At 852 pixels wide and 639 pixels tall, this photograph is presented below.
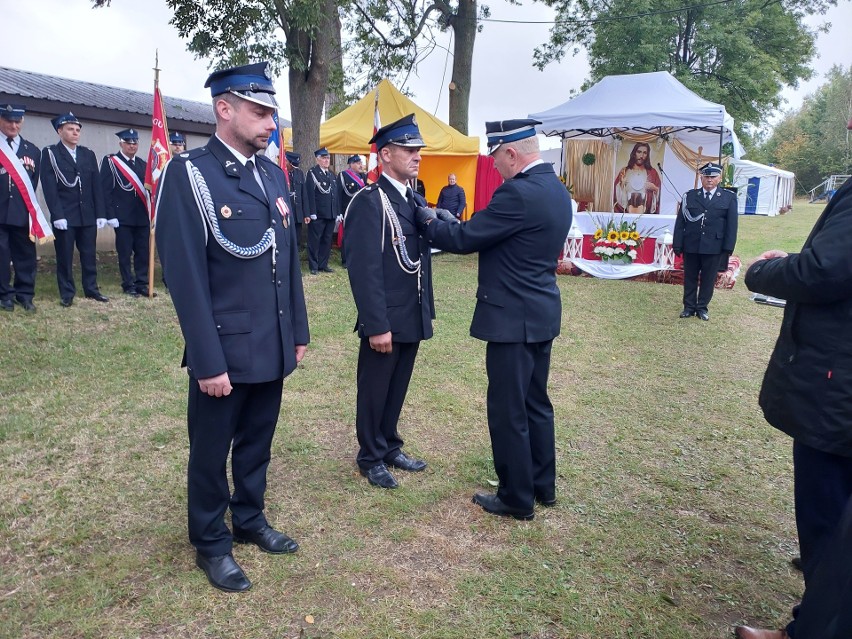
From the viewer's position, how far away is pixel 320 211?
11.3m

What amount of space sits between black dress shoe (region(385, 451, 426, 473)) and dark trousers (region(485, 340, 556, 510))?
650 mm

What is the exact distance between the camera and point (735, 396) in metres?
5.59

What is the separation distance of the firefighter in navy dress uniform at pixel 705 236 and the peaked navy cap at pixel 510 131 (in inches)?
244

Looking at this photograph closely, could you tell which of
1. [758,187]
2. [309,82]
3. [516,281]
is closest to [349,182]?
[309,82]

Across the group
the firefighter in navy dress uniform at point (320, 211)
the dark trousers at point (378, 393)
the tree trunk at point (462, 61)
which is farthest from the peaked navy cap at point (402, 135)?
the tree trunk at point (462, 61)

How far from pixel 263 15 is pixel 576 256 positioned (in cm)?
688

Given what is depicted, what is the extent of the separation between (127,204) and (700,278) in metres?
7.70

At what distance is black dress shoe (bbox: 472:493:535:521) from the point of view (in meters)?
3.48

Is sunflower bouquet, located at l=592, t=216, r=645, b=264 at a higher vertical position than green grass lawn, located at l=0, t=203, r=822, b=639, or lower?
higher

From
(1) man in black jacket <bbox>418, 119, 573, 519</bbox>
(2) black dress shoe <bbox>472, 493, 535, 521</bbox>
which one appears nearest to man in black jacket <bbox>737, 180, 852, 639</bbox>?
(1) man in black jacket <bbox>418, 119, 573, 519</bbox>

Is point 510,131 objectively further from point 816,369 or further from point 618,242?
point 618,242

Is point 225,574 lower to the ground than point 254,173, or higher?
lower

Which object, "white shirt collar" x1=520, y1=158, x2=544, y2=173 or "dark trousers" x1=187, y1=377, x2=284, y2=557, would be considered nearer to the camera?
"dark trousers" x1=187, y1=377, x2=284, y2=557

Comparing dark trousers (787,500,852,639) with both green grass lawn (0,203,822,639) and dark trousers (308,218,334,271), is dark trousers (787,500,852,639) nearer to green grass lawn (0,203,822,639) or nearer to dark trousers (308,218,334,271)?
green grass lawn (0,203,822,639)
